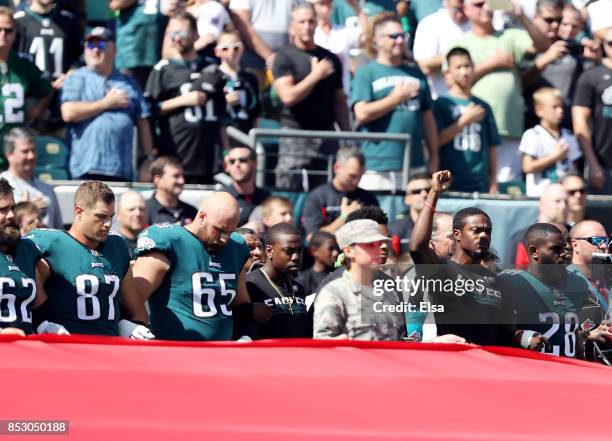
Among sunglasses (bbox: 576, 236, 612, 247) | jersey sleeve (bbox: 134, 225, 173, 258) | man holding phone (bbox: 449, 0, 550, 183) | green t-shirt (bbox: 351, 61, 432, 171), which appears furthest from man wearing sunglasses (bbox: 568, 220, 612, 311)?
man holding phone (bbox: 449, 0, 550, 183)

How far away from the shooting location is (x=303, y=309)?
9453 mm

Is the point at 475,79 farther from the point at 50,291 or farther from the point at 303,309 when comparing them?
the point at 50,291

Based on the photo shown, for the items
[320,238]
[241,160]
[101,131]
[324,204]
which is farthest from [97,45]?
[320,238]

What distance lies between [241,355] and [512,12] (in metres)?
7.99

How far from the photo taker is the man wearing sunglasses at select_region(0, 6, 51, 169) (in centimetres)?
1188

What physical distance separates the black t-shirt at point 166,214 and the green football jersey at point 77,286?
106 inches

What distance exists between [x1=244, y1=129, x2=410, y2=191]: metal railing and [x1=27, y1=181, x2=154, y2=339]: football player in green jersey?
11.8 feet

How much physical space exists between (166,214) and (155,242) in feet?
8.93

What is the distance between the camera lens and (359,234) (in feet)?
26.7

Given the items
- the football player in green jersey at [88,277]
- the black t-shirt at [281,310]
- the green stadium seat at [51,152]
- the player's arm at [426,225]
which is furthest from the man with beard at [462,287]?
the green stadium seat at [51,152]

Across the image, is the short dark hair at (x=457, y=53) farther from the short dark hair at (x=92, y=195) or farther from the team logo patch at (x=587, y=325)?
the short dark hair at (x=92, y=195)

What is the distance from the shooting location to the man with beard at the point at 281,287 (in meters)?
9.30

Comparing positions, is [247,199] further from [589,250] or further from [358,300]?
[358,300]

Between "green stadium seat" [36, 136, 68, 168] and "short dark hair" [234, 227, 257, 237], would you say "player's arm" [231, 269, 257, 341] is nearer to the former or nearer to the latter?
"short dark hair" [234, 227, 257, 237]
